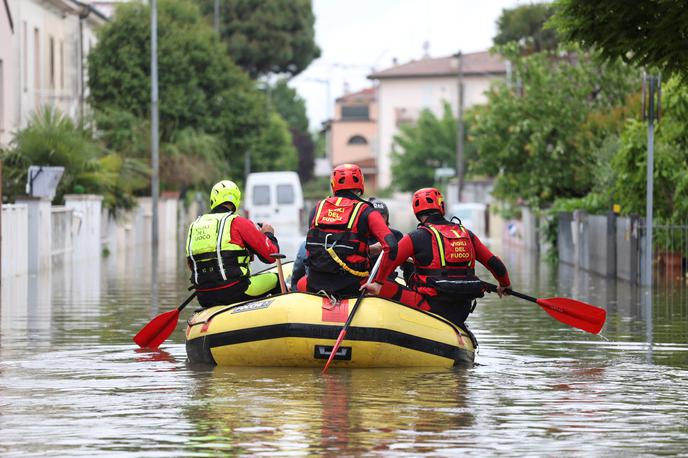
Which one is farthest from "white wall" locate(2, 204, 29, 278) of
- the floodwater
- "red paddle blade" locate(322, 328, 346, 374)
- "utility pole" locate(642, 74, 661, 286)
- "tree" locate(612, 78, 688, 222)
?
"red paddle blade" locate(322, 328, 346, 374)

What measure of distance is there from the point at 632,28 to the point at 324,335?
7845 mm

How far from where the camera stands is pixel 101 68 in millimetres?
57125

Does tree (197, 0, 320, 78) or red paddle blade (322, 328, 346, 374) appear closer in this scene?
red paddle blade (322, 328, 346, 374)

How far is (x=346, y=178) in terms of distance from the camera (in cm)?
1422

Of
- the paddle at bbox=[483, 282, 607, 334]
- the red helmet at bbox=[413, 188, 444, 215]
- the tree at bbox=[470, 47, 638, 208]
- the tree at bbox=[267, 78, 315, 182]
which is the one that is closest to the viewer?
the red helmet at bbox=[413, 188, 444, 215]

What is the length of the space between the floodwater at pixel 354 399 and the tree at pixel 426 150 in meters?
76.8

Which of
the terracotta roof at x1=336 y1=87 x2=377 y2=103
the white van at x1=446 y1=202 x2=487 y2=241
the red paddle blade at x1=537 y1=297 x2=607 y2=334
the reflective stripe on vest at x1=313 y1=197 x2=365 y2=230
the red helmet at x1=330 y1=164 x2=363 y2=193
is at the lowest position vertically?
the red paddle blade at x1=537 y1=297 x2=607 y2=334

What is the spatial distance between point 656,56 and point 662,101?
8.52 meters

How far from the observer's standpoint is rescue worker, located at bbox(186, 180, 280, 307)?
14617 mm

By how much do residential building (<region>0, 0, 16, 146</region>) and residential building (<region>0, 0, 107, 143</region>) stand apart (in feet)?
0.08

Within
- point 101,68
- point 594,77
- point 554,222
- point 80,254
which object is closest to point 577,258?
point 554,222

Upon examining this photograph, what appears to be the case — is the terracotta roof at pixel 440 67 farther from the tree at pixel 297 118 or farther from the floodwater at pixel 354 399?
the floodwater at pixel 354 399

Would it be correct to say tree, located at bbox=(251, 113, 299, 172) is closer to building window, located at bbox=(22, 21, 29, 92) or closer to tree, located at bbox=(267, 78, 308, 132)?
tree, located at bbox=(267, 78, 308, 132)

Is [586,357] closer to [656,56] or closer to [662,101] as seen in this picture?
[656,56]
